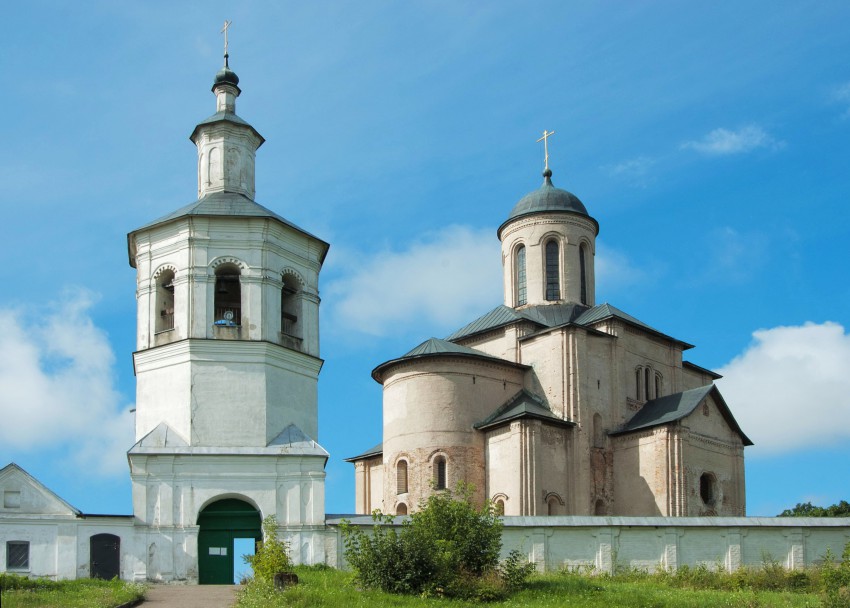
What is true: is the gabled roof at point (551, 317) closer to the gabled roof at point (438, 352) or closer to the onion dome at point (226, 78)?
the gabled roof at point (438, 352)

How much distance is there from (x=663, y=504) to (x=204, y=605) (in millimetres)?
14149

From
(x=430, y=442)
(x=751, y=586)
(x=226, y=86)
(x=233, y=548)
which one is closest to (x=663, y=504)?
(x=430, y=442)

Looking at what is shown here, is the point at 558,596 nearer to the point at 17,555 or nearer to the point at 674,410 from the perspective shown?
the point at 17,555

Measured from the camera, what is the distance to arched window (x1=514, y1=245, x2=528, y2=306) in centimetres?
3180

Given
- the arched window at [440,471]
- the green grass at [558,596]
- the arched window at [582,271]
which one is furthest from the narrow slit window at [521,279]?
the green grass at [558,596]

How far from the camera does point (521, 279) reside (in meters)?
32.0

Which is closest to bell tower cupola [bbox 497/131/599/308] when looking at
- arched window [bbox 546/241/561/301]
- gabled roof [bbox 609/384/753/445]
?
arched window [bbox 546/241/561/301]

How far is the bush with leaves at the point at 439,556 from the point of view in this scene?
1584cm

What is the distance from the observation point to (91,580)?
1758 cm

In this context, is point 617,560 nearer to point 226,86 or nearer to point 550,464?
point 550,464

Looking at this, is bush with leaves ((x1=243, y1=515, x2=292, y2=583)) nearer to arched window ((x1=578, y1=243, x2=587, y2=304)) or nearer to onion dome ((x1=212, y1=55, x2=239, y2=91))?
onion dome ((x1=212, y1=55, x2=239, y2=91))

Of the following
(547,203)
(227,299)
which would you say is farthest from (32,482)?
(547,203)

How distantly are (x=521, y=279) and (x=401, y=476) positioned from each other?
7.18 m

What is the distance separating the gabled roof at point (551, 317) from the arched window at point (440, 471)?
14.0 ft
